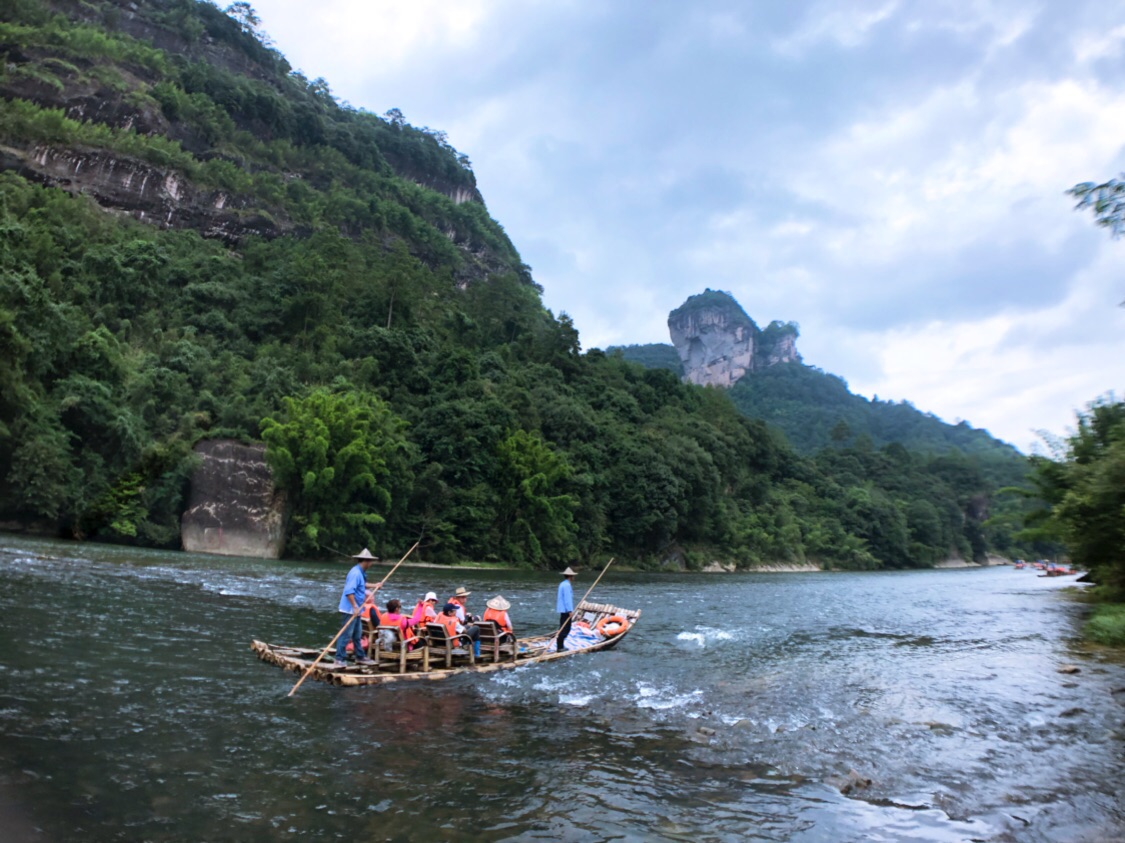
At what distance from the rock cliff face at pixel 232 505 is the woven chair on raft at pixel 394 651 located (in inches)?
1066

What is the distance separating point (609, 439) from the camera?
57.3 m

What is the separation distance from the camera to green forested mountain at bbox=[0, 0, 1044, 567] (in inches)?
1367

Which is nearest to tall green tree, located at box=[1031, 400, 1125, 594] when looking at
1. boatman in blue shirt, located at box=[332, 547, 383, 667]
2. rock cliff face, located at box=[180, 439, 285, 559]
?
boatman in blue shirt, located at box=[332, 547, 383, 667]

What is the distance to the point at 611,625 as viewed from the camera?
56.1 ft

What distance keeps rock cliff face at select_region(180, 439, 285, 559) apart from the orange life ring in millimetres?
25720

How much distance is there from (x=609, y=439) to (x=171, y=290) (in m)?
34.4

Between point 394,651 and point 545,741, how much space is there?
181 inches

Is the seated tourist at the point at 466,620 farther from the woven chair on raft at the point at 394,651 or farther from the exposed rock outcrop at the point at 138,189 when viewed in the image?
the exposed rock outcrop at the point at 138,189

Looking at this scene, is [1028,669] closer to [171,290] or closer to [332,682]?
[332,682]

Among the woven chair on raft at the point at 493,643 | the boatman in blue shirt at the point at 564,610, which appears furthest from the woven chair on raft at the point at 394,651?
the boatman in blue shirt at the point at 564,610

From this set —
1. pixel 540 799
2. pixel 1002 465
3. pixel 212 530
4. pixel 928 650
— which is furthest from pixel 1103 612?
pixel 1002 465

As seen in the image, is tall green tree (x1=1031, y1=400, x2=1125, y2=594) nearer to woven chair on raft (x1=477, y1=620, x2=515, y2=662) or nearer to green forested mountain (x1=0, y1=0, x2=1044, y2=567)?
woven chair on raft (x1=477, y1=620, x2=515, y2=662)

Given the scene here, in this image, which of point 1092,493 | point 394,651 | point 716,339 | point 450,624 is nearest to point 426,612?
point 450,624

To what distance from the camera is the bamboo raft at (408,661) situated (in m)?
11.3
